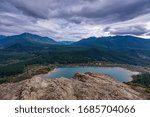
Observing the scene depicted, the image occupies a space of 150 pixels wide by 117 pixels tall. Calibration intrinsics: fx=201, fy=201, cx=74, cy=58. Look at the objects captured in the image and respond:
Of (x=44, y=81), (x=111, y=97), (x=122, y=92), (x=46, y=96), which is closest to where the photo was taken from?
(x=46, y=96)

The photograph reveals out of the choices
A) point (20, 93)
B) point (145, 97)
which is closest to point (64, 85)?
point (20, 93)

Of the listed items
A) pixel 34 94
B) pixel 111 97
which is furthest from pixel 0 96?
pixel 111 97

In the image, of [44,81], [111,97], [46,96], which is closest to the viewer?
[46,96]

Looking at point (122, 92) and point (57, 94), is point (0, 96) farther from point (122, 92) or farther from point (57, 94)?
point (122, 92)

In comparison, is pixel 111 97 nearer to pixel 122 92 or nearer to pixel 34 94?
pixel 122 92

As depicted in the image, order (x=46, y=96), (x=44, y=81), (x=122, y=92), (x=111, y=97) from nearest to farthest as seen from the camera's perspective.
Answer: (x=46, y=96) < (x=111, y=97) < (x=122, y=92) < (x=44, y=81)

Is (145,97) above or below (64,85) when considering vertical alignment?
below

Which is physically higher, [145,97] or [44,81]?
[44,81]

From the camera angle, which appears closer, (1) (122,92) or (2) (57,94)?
(2) (57,94)

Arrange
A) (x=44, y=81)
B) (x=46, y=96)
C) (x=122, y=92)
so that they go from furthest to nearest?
(x=44, y=81) → (x=122, y=92) → (x=46, y=96)
